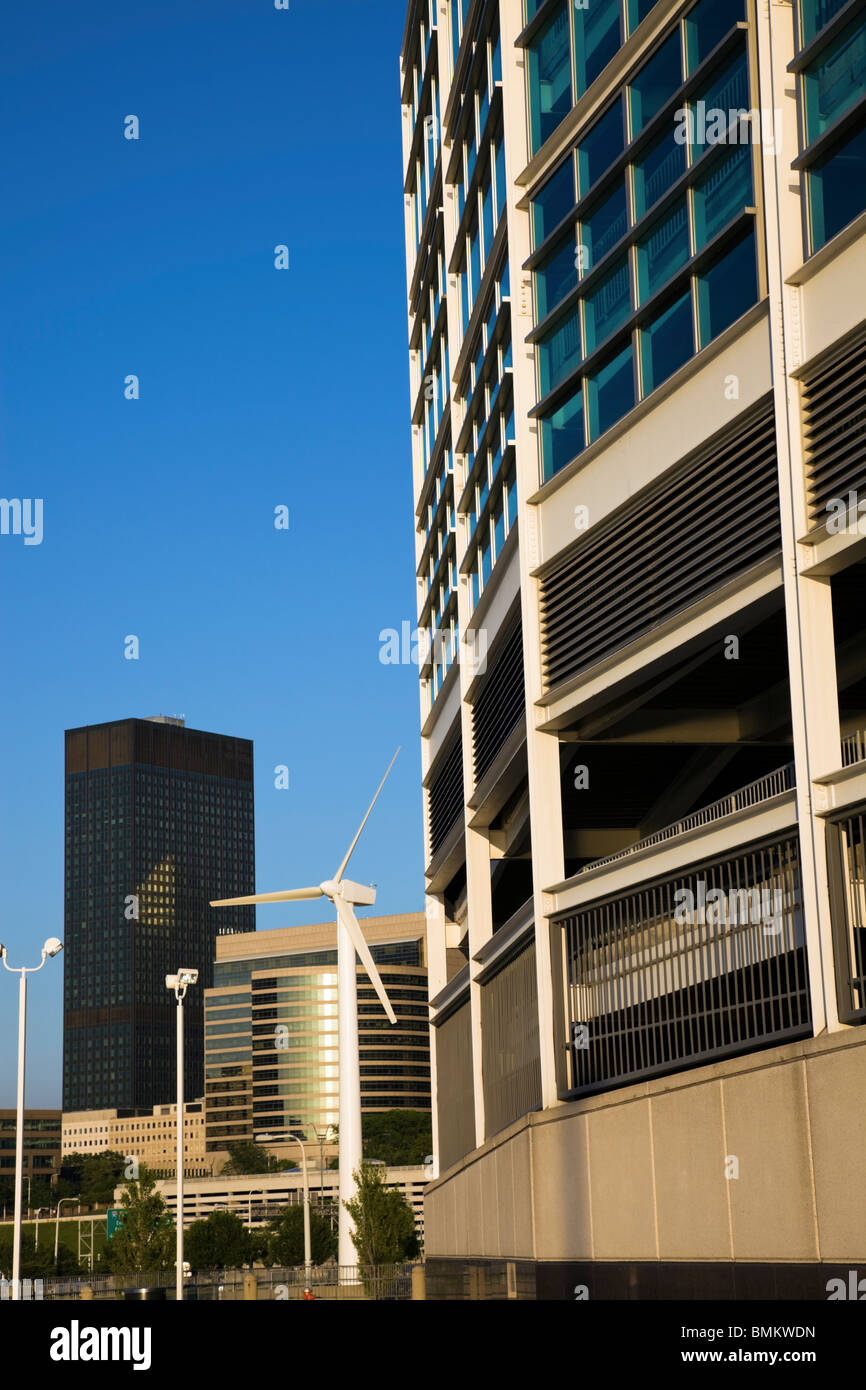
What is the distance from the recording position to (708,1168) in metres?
20.5

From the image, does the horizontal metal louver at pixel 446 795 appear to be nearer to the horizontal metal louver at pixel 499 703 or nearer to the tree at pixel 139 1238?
the horizontal metal louver at pixel 499 703

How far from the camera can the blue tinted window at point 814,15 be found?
67.1 feet

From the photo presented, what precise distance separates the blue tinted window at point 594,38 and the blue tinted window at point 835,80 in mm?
6141

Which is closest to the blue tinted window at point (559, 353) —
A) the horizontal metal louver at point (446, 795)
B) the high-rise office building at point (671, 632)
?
the high-rise office building at point (671, 632)

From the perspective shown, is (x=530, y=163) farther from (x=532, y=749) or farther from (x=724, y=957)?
(x=724, y=957)

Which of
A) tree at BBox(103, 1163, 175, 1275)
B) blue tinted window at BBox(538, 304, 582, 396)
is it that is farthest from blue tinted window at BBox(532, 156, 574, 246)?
tree at BBox(103, 1163, 175, 1275)

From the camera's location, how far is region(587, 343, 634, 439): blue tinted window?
25.5m

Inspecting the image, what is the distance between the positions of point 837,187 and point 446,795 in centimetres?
2609

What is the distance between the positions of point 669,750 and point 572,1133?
9042mm

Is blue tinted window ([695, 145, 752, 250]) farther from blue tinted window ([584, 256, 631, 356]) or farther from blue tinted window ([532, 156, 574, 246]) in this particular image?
blue tinted window ([532, 156, 574, 246])

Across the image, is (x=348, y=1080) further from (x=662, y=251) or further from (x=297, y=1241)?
(x=297, y=1241)

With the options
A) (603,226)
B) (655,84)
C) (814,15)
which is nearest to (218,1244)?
(603,226)

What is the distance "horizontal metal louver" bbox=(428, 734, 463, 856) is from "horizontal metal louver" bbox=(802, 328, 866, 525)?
2051 centimetres
